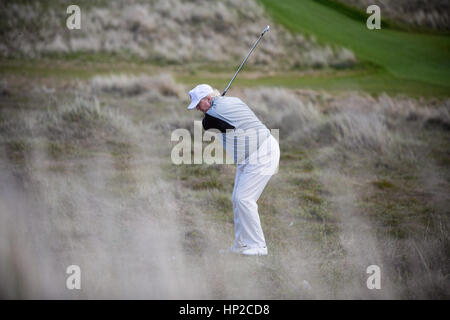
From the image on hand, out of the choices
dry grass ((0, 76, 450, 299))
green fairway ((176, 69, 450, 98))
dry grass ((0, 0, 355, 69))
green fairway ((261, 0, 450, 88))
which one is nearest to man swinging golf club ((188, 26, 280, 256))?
dry grass ((0, 76, 450, 299))

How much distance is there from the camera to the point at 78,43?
27.2m

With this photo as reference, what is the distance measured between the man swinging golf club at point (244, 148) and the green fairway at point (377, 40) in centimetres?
1763

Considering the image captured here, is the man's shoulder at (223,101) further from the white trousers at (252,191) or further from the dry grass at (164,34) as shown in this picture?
the dry grass at (164,34)

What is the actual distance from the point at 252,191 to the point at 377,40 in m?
21.3

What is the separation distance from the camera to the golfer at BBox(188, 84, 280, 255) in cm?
651

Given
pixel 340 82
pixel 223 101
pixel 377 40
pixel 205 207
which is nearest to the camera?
A: pixel 223 101

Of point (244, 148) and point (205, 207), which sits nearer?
point (244, 148)

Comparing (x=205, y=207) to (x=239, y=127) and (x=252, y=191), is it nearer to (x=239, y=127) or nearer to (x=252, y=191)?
(x=252, y=191)

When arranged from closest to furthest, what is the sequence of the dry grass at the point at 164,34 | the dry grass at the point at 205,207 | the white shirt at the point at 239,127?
the dry grass at the point at 205,207 → the white shirt at the point at 239,127 → the dry grass at the point at 164,34

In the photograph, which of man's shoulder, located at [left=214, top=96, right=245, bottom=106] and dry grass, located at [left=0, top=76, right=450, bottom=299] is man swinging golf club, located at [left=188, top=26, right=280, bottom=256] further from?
dry grass, located at [left=0, top=76, right=450, bottom=299]

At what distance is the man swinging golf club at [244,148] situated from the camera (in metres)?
6.51

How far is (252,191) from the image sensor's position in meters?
6.60

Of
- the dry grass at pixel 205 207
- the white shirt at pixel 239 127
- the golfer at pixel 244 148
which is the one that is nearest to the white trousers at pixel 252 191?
the golfer at pixel 244 148

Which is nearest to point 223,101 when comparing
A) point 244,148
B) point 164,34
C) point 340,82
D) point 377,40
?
point 244,148
